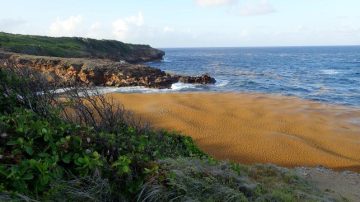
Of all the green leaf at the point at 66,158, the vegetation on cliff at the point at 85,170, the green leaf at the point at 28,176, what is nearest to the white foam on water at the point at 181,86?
the vegetation on cliff at the point at 85,170

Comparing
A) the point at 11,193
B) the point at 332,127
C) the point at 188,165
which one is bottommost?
the point at 332,127

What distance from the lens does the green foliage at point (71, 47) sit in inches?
1903

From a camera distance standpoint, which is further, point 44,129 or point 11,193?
point 44,129

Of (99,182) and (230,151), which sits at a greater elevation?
(99,182)

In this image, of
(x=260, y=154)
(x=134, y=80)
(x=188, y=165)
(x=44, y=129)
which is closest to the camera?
(x=44, y=129)

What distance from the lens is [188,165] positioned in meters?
6.21

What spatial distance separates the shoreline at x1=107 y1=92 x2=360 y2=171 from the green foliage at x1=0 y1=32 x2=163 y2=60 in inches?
932

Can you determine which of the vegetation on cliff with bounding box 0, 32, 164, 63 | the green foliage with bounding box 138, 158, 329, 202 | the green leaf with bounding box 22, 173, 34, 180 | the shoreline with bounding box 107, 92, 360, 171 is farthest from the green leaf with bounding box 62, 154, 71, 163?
the vegetation on cliff with bounding box 0, 32, 164, 63

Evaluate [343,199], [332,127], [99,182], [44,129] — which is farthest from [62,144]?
[332,127]

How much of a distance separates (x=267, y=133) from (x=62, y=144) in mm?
14632

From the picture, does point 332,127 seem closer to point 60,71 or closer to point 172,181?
point 172,181

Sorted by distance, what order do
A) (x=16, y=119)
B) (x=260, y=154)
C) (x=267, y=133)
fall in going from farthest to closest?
(x=267, y=133) < (x=260, y=154) < (x=16, y=119)

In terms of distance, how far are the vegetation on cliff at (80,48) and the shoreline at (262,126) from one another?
24411 mm

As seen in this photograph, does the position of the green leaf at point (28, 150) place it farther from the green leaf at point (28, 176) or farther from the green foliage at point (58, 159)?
the green leaf at point (28, 176)
